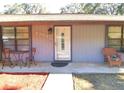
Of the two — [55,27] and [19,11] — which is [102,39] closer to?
[55,27]

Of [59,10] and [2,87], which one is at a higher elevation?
[59,10]

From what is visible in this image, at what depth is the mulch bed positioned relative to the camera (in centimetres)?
970

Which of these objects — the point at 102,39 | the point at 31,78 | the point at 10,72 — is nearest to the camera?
the point at 31,78

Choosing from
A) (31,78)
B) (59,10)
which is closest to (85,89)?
(31,78)

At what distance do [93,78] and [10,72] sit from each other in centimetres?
393

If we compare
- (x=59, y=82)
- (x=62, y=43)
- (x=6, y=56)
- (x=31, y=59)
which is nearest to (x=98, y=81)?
(x=59, y=82)

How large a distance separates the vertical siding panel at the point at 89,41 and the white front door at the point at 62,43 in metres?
0.36

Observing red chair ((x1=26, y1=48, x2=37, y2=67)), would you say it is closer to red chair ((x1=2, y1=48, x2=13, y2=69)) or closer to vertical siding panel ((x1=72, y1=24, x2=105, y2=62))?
red chair ((x1=2, y1=48, x2=13, y2=69))

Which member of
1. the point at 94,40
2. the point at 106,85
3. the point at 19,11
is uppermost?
the point at 19,11

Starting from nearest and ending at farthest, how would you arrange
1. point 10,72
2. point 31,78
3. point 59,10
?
point 31,78 < point 10,72 < point 59,10

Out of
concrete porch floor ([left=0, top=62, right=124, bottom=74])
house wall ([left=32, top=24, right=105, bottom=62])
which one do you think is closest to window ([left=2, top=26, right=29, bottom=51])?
house wall ([left=32, top=24, right=105, bottom=62])

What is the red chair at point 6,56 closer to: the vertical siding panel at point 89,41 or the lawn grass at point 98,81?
the vertical siding panel at point 89,41

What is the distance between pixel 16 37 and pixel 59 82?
580 cm

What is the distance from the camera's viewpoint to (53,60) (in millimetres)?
15297
